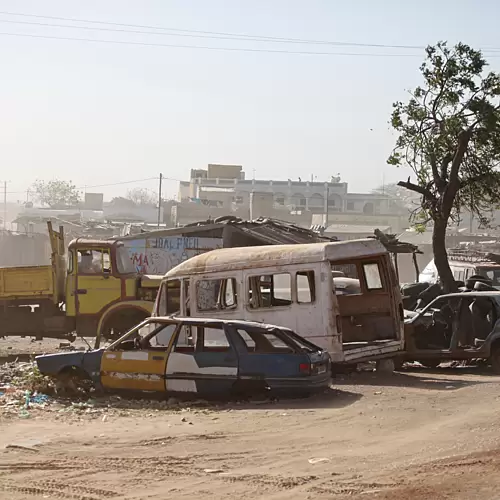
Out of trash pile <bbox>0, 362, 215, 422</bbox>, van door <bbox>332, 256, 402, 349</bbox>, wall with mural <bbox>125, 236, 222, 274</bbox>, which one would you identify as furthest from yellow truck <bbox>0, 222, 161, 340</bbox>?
wall with mural <bbox>125, 236, 222, 274</bbox>

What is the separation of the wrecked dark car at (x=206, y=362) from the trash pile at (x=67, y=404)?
20 centimetres

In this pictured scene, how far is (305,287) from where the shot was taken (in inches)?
610

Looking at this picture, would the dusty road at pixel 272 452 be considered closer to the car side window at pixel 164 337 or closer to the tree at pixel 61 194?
the car side window at pixel 164 337

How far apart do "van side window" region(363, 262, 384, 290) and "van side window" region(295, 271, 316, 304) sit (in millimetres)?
1733

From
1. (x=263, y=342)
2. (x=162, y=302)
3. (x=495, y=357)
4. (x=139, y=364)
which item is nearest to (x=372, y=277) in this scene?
(x=495, y=357)

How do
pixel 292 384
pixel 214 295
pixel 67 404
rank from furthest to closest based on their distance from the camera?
pixel 214 295, pixel 67 404, pixel 292 384

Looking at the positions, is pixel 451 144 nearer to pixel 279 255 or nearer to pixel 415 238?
pixel 279 255

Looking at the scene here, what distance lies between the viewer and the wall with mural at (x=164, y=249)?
27.2 m

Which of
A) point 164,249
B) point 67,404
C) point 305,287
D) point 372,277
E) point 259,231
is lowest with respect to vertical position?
point 67,404

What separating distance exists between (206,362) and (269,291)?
3.53 metres

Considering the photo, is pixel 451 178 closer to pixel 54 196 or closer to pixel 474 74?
pixel 474 74

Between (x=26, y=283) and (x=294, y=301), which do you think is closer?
(x=294, y=301)

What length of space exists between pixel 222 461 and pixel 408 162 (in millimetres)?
14928

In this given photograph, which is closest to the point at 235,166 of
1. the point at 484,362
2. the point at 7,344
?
the point at 7,344
